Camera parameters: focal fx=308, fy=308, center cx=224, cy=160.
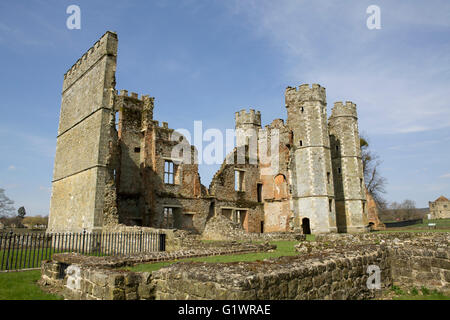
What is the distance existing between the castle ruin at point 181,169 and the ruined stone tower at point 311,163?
0.09 meters

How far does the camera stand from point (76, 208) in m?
19.3

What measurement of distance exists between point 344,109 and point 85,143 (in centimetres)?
2661

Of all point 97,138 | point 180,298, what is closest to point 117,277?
point 180,298

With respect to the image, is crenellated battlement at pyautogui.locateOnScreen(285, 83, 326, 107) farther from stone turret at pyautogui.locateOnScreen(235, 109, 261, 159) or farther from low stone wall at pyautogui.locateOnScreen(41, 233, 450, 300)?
low stone wall at pyautogui.locateOnScreen(41, 233, 450, 300)

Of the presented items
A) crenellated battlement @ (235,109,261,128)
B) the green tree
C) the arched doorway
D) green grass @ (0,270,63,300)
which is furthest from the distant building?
the green tree

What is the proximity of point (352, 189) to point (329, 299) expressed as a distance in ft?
95.5

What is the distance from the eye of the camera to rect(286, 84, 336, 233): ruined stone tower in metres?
28.0

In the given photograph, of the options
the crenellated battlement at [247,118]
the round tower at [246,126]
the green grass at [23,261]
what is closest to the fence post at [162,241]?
the green grass at [23,261]

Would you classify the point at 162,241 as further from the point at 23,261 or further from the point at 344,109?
the point at 344,109

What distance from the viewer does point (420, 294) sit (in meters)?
7.13

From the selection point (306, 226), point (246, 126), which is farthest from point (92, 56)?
point (306, 226)

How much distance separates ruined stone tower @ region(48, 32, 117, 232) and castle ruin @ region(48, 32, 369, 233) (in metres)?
0.06

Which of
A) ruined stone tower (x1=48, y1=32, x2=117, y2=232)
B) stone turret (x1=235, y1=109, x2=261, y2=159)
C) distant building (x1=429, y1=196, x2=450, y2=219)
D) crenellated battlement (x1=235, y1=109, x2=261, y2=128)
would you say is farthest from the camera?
distant building (x1=429, y1=196, x2=450, y2=219)
